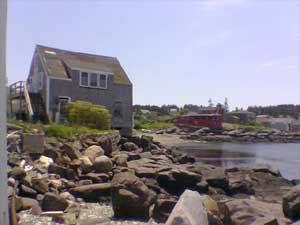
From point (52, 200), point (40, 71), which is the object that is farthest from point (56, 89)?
point (52, 200)

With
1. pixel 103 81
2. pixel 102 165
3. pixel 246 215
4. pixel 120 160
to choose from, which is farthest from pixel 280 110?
pixel 246 215

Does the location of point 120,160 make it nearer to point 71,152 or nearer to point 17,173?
point 71,152

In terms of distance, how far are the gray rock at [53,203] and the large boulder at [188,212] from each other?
296 centimetres

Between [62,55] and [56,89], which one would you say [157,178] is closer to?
[56,89]

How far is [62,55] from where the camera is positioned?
31562mm

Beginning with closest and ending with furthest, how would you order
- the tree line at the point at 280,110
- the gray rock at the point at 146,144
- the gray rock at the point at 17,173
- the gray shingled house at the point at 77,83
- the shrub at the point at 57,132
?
the gray rock at the point at 17,173 → the shrub at the point at 57,132 → the gray rock at the point at 146,144 → the gray shingled house at the point at 77,83 → the tree line at the point at 280,110

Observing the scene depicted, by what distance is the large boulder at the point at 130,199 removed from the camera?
8.41 metres

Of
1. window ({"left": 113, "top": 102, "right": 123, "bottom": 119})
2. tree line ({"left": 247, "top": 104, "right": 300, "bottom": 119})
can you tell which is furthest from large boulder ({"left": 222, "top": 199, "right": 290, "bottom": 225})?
tree line ({"left": 247, "top": 104, "right": 300, "bottom": 119})

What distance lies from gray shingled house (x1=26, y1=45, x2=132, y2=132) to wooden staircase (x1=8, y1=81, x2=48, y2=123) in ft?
1.08

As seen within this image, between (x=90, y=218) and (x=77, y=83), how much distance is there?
2214 cm

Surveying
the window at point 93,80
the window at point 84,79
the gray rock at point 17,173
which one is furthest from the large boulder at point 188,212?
the window at point 93,80

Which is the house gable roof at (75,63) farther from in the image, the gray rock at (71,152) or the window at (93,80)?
the gray rock at (71,152)

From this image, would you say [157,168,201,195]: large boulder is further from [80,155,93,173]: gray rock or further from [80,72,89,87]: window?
[80,72,89,87]: window

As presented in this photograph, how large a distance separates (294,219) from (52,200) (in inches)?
199
